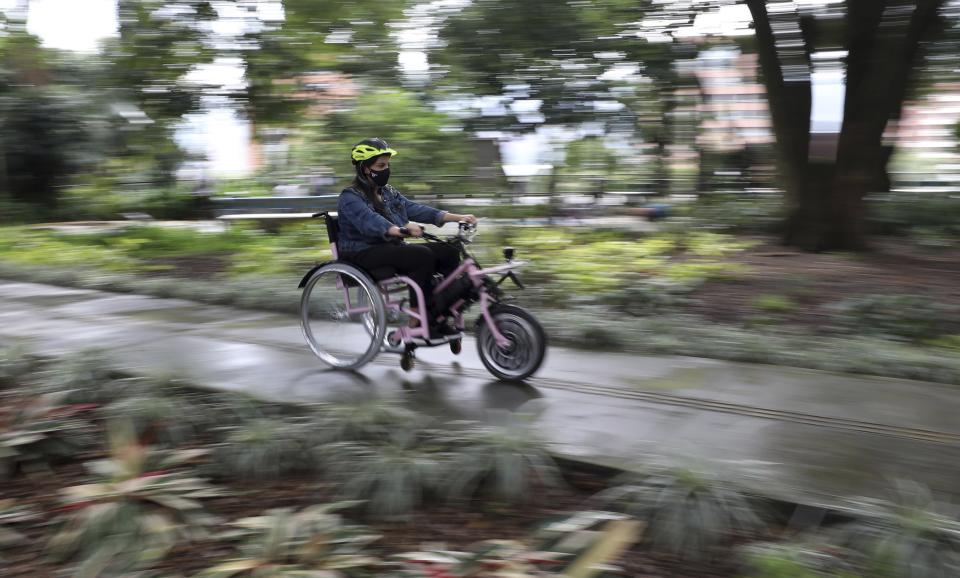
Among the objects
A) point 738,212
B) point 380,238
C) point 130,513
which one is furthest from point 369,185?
point 738,212

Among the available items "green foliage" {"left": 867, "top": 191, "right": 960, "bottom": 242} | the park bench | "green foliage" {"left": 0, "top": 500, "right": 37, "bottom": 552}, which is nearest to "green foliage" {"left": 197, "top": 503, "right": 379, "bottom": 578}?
"green foliage" {"left": 0, "top": 500, "right": 37, "bottom": 552}

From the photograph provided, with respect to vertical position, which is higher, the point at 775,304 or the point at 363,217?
the point at 363,217

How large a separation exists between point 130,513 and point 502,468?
5.10ft

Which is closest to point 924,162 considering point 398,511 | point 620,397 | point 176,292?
point 620,397

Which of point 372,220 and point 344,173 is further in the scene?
point 344,173

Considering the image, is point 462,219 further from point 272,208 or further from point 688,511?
point 272,208

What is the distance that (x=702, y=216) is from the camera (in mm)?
12391

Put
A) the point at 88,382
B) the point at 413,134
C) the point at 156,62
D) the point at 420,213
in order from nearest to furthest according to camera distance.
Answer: the point at 88,382, the point at 420,213, the point at 413,134, the point at 156,62

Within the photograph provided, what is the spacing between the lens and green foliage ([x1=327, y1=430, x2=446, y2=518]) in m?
3.59

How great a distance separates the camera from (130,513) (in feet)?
11.3

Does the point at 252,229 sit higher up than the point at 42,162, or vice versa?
the point at 42,162

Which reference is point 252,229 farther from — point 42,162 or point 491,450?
point 491,450

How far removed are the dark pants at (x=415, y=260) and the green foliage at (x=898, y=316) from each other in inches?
139

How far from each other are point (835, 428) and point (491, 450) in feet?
6.51
